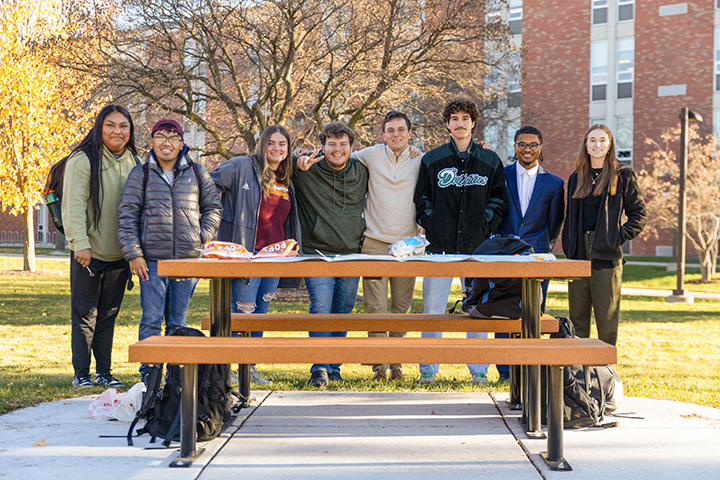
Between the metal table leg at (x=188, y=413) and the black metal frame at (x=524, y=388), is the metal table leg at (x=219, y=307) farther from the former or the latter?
the metal table leg at (x=188, y=413)

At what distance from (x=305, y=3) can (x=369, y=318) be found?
984cm

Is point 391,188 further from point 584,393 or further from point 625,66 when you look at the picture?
point 625,66

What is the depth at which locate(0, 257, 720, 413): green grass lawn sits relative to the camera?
19.0ft

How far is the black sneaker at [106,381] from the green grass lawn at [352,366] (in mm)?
173

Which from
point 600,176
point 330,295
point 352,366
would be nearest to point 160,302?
point 330,295

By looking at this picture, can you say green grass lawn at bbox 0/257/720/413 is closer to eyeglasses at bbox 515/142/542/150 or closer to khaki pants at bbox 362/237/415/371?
khaki pants at bbox 362/237/415/371

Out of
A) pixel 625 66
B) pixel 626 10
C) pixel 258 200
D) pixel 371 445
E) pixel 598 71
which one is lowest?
pixel 371 445

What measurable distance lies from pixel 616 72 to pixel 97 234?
33224 mm

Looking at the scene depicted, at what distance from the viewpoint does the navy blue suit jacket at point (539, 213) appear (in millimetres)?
5883

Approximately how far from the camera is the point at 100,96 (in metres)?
13.4

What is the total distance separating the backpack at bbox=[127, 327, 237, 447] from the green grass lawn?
139cm

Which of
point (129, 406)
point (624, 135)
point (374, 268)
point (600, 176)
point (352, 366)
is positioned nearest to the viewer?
point (374, 268)

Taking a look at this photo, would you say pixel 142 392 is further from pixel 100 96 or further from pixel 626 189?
pixel 100 96

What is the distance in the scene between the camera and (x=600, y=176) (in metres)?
5.69
